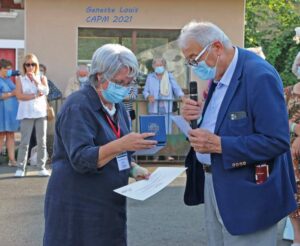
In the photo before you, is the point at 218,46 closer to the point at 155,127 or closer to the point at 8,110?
the point at 155,127

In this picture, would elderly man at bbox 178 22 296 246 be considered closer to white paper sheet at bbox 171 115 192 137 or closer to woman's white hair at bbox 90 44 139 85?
white paper sheet at bbox 171 115 192 137

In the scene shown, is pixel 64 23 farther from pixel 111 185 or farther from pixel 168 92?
pixel 111 185

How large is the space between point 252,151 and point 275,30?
17249 millimetres

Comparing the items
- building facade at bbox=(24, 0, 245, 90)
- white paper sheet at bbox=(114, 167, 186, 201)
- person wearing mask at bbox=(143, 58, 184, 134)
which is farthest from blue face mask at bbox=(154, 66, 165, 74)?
white paper sheet at bbox=(114, 167, 186, 201)

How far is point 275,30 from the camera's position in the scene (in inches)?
763

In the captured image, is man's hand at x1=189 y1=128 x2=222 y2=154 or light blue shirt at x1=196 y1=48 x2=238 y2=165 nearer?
man's hand at x1=189 y1=128 x2=222 y2=154

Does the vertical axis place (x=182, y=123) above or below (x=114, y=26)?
below

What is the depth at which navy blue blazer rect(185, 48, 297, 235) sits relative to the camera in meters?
2.82

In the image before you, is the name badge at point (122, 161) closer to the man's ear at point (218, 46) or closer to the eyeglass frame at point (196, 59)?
the eyeglass frame at point (196, 59)

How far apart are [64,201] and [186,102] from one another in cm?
81

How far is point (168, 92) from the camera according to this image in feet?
34.3

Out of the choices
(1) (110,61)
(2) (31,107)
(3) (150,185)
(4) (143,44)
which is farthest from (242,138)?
(4) (143,44)

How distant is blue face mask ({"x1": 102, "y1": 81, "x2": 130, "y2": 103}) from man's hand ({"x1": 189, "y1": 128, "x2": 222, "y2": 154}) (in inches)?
18.2

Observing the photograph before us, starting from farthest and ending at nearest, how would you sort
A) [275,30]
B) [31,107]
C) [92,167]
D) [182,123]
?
1. [275,30]
2. [31,107]
3. [182,123]
4. [92,167]
